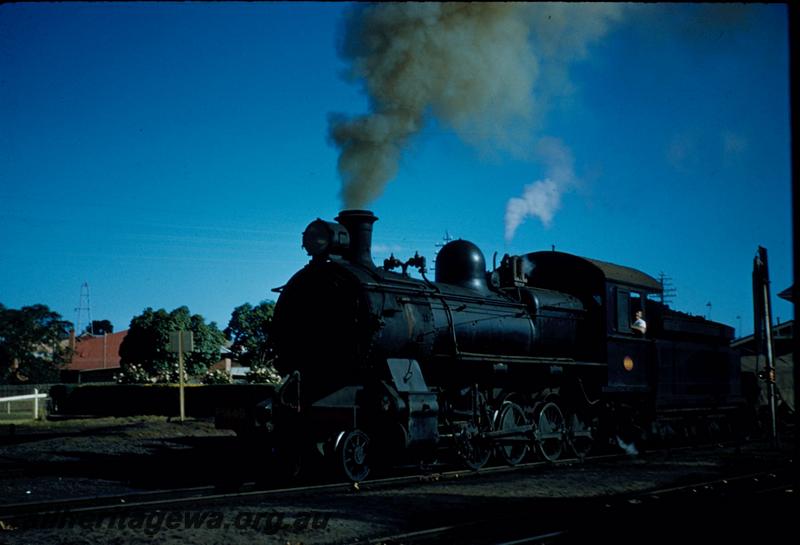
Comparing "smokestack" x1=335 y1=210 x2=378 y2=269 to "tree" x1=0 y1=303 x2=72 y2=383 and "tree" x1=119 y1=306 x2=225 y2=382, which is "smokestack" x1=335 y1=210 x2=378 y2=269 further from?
"tree" x1=0 y1=303 x2=72 y2=383

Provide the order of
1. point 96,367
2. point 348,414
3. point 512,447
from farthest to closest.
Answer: point 96,367
point 512,447
point 348,414

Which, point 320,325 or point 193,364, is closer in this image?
point 320,325

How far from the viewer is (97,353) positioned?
73.1 metres

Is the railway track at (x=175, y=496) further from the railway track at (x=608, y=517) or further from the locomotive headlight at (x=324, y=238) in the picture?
the locomotive headlight at (x=324, y=238)

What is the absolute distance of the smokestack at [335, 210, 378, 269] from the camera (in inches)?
500

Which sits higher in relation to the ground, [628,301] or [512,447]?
[628,301]

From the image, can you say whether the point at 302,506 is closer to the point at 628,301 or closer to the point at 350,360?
the point at 350,360

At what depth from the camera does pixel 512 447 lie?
1481cm

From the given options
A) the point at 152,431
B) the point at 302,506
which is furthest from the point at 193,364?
the point at 302,506

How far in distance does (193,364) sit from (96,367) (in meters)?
27.3

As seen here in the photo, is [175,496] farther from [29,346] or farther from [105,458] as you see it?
[29,346]

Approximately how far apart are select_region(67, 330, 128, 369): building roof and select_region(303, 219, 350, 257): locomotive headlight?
58.4m

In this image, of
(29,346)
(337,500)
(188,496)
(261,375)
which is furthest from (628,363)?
(29,346)

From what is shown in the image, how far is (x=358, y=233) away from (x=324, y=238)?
2.21 feet
